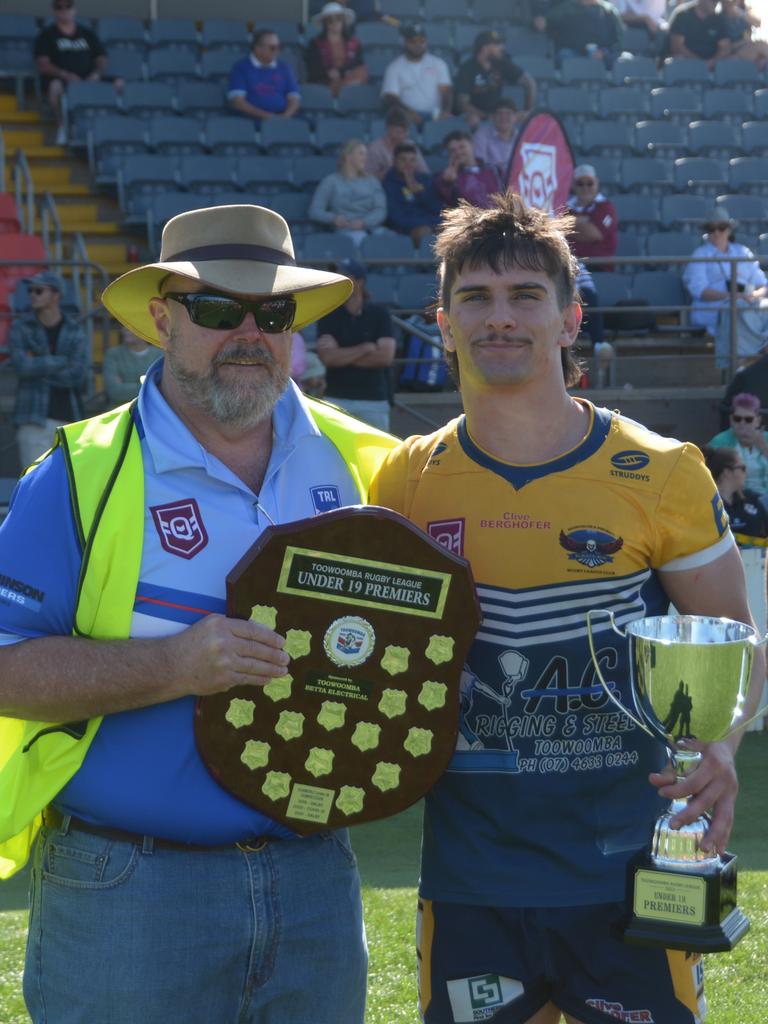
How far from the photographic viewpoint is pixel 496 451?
2691 mm

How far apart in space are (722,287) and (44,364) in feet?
17.8

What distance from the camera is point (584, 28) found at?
49.1ft

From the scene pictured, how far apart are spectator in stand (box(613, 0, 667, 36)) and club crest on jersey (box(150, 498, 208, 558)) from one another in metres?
14.7

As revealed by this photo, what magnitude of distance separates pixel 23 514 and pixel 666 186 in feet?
38.7

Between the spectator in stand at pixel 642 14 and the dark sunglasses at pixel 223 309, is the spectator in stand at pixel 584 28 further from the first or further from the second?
the dark sunglasses at pixel 223 309

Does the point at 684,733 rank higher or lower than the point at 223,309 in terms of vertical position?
lower

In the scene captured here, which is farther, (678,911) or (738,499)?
(738,499)

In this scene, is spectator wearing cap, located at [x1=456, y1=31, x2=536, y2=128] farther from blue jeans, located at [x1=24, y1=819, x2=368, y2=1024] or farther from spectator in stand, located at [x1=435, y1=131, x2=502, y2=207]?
blue jeans, located at [x1=24, y1=819, x2=368, y2=1024]

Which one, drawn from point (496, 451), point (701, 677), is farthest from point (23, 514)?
point (701, 677)

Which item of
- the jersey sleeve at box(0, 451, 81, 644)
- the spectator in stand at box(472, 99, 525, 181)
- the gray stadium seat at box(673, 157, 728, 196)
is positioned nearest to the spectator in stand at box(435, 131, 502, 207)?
the spectator in stand at box(472, 99, 525, 181)

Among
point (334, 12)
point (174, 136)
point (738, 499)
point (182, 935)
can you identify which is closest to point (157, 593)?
point (182, 935)

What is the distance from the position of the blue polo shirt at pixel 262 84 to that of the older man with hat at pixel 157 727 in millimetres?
10659

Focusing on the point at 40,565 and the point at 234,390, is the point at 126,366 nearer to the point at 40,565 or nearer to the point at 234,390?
the point at 234,390

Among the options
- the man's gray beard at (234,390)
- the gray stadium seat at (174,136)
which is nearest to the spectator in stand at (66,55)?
the gray stadium seat at (174,136)
